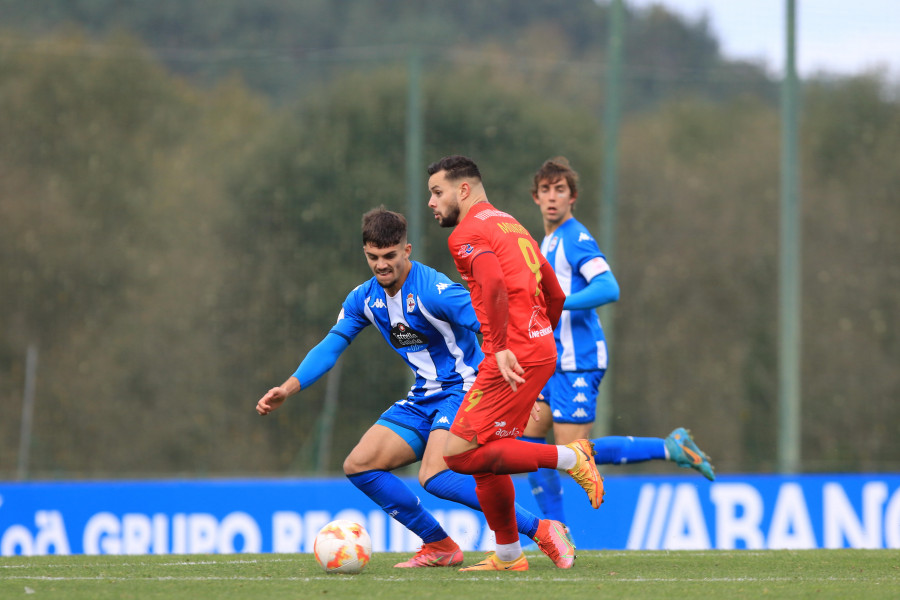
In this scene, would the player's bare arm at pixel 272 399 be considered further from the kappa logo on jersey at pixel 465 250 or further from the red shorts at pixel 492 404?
the kappa logo on jersey at pixel 465 250

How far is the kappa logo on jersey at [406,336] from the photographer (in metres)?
6.30

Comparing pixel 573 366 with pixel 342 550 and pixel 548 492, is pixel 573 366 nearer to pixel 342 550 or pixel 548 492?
pixel 548 492

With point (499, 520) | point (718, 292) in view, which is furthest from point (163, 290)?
point (499, 520)

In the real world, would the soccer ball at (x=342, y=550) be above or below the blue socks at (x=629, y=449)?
below

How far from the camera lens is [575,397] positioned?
24.5 ft

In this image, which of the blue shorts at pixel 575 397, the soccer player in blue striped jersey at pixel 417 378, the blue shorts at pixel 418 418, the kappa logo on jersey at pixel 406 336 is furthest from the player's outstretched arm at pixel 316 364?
the blue shorts at pixel 575 397

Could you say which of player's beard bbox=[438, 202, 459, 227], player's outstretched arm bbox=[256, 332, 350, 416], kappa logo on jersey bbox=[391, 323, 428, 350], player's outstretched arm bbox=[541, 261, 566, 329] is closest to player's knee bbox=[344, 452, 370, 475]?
player's outstretched arm bbox=[256, 332, 350, 416]

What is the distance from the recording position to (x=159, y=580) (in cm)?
569

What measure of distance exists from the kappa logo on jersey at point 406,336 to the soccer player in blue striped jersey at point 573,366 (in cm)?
139

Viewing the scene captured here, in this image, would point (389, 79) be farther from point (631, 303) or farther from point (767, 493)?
point (767, 493)

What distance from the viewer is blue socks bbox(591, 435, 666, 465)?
7.34 m

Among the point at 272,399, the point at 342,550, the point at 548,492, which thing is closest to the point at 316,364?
the point at 272,399

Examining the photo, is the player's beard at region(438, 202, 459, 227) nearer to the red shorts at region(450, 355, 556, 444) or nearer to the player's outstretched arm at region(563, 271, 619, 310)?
the red shorts at region(450, 355, 556, 444)

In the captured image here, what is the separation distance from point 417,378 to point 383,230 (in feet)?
2.91
